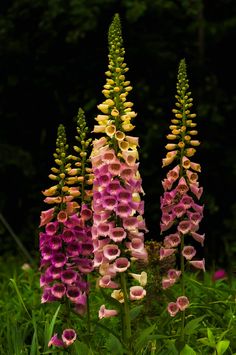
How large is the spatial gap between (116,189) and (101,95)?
22.0ft

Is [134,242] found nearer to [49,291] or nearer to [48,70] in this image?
[49,291]

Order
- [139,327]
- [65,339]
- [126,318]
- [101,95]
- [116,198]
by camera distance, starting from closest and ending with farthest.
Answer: [116,198], [126,318], [65,339], [139,327], [101,95]

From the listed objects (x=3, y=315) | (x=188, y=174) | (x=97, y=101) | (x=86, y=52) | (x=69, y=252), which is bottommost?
(x=3, y=315)

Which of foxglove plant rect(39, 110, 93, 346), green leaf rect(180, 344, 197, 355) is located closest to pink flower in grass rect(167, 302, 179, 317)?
green leaf rect(180, 344, 197, 355)

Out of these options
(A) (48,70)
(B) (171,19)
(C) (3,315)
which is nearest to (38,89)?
(A) (48,70)

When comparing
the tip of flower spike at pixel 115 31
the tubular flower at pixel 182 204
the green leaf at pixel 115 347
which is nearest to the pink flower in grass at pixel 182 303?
the tubular flower at pixel 182 204

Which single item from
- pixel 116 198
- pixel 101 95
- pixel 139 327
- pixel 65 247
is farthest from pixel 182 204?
pixel 101 95

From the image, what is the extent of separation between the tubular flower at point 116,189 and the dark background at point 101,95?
6.00 meters

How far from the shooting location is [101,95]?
10461mm

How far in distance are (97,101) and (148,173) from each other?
1.07m

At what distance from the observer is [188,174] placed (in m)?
4.21

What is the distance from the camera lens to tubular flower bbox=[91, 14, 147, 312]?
3.85 meters

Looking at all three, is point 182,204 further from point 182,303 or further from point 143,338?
point 143,338

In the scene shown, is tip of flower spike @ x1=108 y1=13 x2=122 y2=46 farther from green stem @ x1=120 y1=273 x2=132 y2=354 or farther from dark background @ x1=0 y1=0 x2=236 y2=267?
dark background @ x1=0 y1=0 x2=236 y2=267
